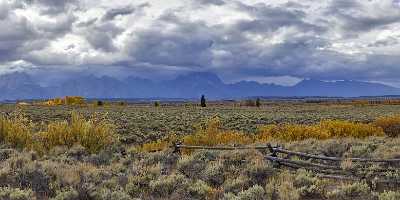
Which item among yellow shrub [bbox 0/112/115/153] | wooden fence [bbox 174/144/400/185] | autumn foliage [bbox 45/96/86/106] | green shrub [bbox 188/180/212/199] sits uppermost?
autumn foliage [bbox 45/96/86/106]

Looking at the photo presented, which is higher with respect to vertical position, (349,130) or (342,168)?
(349,130)

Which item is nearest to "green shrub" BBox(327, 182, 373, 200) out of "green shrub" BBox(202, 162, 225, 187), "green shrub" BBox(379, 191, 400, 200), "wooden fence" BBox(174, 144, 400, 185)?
"green shrub" BBox(379, 191, 400, 200)

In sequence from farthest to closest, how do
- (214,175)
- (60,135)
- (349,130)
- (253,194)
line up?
(349,130) → (60,135) → (214,175) → (253,194)

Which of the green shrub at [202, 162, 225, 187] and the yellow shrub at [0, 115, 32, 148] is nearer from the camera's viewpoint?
the green shrub at [202, 162, 225, 187]

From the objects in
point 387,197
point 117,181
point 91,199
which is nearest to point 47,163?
point 117,181

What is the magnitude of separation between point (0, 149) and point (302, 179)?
938cm

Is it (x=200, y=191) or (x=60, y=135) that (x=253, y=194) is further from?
(x=60, y=135)

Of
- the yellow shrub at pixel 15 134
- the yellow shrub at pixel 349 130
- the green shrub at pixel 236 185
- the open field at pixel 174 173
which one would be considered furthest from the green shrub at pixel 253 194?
the yellow shrub at pixel 349 130

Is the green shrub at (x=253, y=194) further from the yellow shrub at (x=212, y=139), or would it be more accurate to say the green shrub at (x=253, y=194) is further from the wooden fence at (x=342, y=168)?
the yellow shrub at (x=212, y=139)

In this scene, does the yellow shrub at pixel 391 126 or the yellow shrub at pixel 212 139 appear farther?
the yellow shrub at pixel 391 126

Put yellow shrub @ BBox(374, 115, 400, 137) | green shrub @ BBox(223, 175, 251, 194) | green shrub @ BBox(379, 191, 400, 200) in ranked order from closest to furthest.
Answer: green shrub @ BBox(379, 191, 400, 200) → green shrub @ BBox(223, 175, 251, 194) → yellow shrub @ BBox(374, 115, 400, 137)

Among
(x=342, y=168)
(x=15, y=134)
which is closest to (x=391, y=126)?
(x=342, y=168)

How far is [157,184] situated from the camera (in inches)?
443

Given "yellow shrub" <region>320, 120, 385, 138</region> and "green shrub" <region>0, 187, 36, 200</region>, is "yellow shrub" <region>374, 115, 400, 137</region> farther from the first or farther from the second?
"green shrub" <region>0, 187, 36, 200</region>
